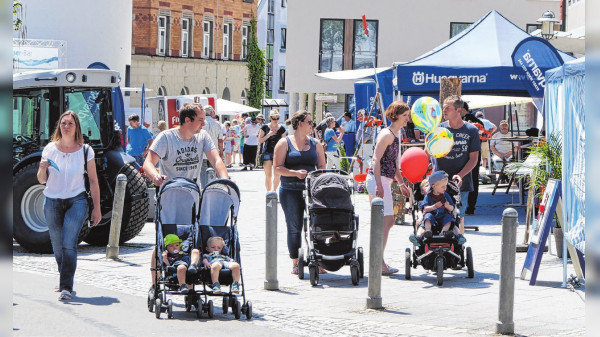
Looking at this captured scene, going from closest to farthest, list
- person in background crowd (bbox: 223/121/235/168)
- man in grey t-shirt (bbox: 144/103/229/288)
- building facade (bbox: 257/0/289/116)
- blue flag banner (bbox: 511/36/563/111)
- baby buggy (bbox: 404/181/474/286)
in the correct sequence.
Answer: man in grey t-shirt (bbox: 144/103/229/288) < baby buggy (bbox: 404/181/474/286) < blue flag banner (bbox: 511/36/563/111) < person in background crowd (bbox: 223/121/235/168) < building facade (bbox: 257/0/289/116)

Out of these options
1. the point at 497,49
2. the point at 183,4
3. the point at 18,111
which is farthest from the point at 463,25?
the point at 18,111

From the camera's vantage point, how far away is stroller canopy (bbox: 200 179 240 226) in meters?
8.78

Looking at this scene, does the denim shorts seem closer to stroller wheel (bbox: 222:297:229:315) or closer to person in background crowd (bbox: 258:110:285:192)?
person in background crowd (bbox: 258:110:285:192)

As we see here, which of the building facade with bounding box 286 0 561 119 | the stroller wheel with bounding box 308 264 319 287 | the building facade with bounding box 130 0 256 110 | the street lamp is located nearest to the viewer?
the stroller wheel with bounding box 308 264 319 287

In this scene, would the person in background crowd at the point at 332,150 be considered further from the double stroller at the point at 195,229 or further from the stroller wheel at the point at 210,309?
the stroller wheel at the point at 210,309

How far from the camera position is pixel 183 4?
7100cm

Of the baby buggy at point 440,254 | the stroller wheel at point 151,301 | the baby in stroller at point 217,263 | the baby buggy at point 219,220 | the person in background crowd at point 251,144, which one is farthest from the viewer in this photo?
the person in background crowd at point 251,144

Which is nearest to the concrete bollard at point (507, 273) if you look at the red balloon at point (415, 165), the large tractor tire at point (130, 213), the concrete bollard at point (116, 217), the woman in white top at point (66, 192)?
the woman in white top at point (66, 192)

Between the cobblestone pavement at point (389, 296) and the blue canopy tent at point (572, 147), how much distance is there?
2.15 ft

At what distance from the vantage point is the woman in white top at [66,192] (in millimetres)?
9492

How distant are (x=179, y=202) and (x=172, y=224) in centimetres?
21

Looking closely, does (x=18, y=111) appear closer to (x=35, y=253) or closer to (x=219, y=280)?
(x=35, y=253)

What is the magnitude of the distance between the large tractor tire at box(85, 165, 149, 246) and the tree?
65.7 metres

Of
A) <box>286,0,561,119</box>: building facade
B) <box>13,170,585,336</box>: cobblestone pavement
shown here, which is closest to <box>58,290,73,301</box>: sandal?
<box>13,170,585,336</box>: cobblestone pavement
